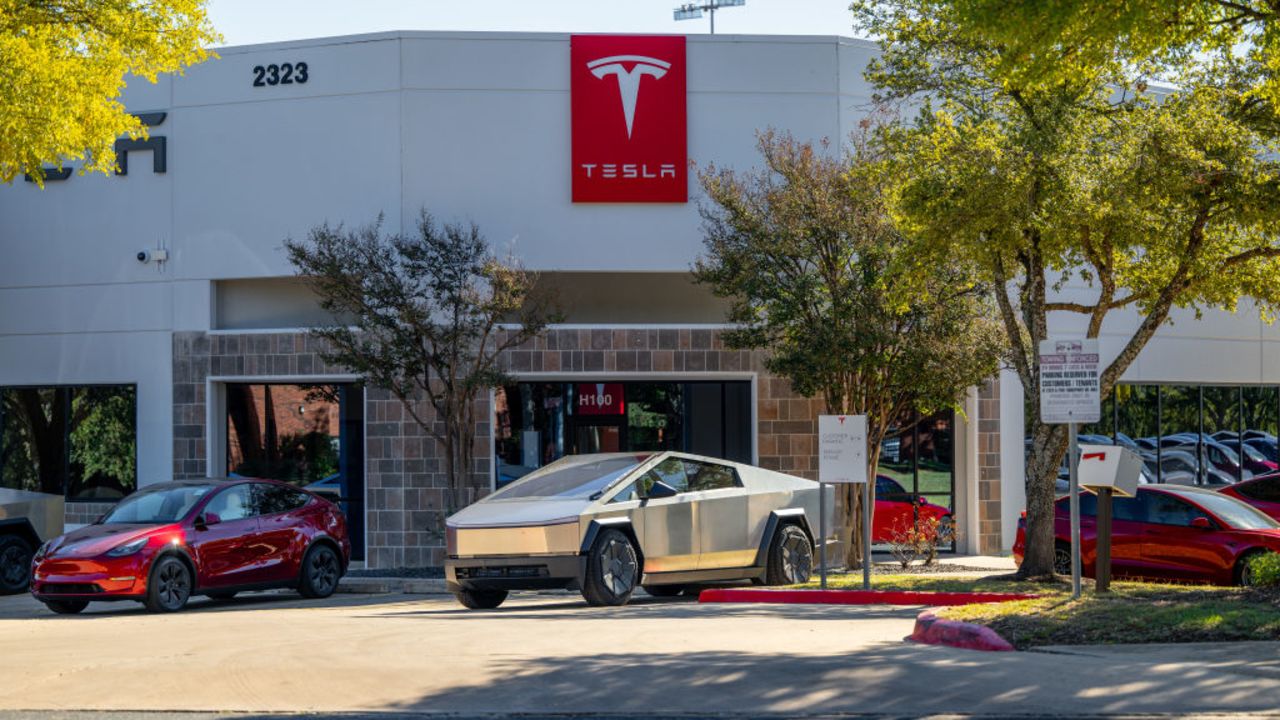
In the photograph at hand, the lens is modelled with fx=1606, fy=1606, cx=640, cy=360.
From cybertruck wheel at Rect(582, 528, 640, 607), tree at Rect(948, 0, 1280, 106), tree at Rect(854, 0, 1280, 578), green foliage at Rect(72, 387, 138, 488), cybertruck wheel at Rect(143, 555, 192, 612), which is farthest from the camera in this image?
green foliage at Rect(72, 387, 138, 488)

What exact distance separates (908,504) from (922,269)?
9.79 m

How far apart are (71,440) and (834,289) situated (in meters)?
14.3

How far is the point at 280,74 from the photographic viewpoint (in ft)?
87.9

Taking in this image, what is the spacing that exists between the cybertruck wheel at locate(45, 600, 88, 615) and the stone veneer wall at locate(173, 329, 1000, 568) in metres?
7.78

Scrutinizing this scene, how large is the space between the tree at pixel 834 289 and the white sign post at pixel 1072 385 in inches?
304

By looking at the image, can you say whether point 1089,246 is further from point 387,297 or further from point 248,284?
point 248,284

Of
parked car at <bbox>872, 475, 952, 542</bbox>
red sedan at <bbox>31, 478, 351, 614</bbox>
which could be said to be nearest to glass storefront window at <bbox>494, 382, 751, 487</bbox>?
parked car at <bbox>872, 475, 952, 542</bbox>

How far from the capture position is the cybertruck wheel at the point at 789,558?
17.7m

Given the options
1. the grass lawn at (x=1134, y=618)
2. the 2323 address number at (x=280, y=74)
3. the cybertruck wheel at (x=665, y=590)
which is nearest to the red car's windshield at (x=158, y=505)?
the cybertruck wheel at (x=665, y=590)

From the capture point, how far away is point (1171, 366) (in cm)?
3056

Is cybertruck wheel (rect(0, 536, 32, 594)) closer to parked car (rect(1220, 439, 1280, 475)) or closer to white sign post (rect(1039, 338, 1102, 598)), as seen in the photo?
white sign post (rect(1039, 338, 1102, 598))

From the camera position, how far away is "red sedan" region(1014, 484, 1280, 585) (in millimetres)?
19250

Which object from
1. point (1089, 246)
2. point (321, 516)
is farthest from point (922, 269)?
point (321, 516)

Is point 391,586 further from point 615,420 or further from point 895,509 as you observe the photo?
point 895,509
